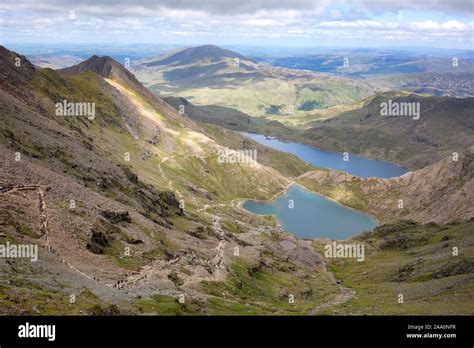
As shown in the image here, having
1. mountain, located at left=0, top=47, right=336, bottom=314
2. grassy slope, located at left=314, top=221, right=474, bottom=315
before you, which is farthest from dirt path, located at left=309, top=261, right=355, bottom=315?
mountain, located at left=0, top=47, right=336, bottom=314

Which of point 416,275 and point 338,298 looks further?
point 416,275

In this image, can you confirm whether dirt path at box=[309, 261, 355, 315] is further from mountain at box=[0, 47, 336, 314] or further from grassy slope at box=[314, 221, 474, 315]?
mountain at box=[0, 47, 336, 314]

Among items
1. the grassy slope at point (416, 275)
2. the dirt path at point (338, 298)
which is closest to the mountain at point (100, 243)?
the dirt path at point (338, 298)

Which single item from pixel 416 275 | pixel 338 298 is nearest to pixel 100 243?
pixel 338 298

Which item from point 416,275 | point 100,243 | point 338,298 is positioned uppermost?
point 100,243

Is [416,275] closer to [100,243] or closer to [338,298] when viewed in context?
[338,298]

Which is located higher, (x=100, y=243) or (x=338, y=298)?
(x=100, y=243)

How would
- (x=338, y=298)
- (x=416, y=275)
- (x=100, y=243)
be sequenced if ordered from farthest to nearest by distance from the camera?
1. (x=416, y=275)
2. (x=338, y=298)
3. (x=100, y=243)

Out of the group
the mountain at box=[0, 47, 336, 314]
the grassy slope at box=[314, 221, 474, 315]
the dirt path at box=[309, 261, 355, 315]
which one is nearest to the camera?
the mountain at box=[0, 47, 336, 314]
